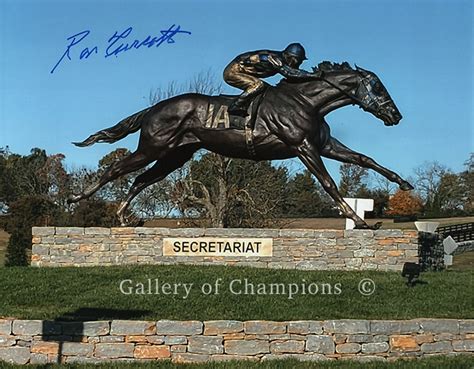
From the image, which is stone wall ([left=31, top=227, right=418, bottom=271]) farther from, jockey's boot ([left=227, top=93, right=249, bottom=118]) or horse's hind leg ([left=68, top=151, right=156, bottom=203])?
jockey's boot ([left=227, top=93, right=249, bottom=118])

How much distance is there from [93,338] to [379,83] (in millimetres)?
8280

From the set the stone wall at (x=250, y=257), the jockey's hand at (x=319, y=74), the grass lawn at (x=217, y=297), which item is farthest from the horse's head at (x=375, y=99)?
the grass lawn at (x=217, y=297)

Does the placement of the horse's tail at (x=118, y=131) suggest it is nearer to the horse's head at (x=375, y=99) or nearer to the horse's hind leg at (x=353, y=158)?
the horse's hind leg at (x=353, y=158)

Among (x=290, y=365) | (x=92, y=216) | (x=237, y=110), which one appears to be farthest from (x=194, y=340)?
(x=92, y=216)

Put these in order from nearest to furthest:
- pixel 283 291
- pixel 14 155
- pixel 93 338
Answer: pixel 93 338, pixel 283 291, pixel 14 155

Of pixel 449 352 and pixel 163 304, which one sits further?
pixel 163 304

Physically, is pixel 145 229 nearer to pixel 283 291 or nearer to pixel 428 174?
pixel 283 291

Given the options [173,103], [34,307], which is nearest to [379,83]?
[173,103]

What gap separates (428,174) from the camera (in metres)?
75.5

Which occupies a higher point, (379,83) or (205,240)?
(379,83)

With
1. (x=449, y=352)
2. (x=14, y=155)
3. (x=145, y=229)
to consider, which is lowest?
(x=449, y=352)

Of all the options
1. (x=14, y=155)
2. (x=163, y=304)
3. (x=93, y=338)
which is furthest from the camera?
(x=14, y=155)

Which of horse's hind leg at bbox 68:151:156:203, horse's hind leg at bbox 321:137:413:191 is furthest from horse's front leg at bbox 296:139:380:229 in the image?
horse's hind leg at bbox 68:151:156:203

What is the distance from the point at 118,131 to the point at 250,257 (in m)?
4.05
